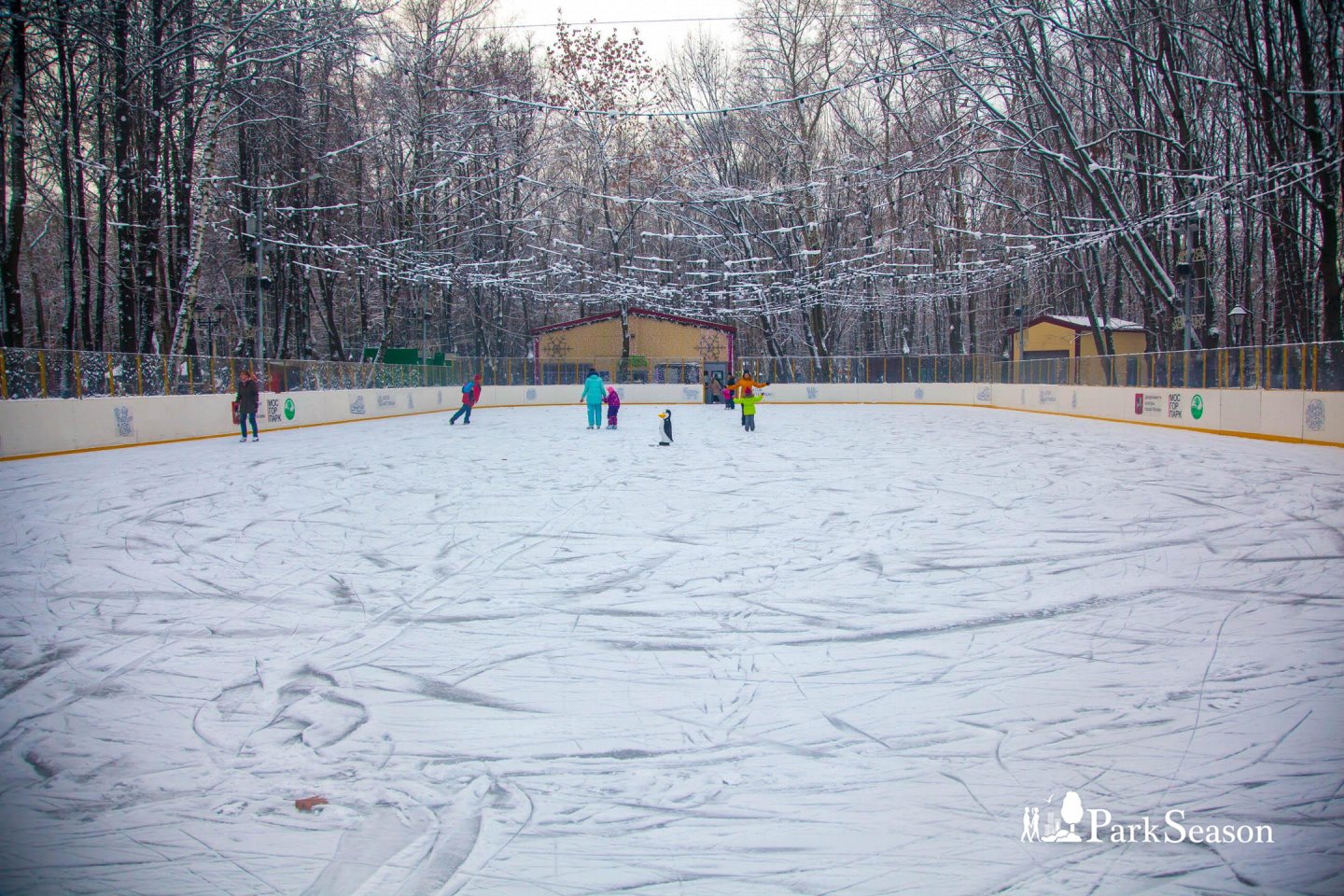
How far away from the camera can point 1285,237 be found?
73.8 feet

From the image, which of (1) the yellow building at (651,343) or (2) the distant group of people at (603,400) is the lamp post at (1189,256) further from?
(1) the yellow building at (651,343)

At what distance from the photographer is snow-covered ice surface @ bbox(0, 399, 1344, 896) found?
2.60 meters

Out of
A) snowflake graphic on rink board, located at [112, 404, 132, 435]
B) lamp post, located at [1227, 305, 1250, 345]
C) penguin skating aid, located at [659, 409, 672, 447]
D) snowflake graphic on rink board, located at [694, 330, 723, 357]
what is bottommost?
penguin skating aid, located at [659, 409, 672, 447]

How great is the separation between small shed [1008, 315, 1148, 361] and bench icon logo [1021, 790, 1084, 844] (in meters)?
41.9

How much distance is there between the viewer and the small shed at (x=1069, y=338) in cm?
4212

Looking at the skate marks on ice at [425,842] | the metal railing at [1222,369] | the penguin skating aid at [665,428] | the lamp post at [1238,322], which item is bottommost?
the skate marks on ice at [425,842]

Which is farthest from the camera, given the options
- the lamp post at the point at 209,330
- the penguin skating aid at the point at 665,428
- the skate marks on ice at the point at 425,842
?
the lamp post at the point at 209,330

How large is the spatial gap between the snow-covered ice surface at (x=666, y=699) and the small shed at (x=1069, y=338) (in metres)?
36.2

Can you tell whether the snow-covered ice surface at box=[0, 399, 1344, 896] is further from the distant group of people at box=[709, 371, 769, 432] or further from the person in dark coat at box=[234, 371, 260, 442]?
the distant group of people at box=[709, 371, 769, 432]

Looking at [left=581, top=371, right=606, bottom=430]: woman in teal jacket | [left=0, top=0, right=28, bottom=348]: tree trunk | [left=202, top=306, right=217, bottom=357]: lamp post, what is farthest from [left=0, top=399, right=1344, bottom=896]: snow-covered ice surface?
[left=202, top=306, right=217, bottom=357]: lamp post

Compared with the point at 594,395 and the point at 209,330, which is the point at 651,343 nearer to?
the point at 209,330

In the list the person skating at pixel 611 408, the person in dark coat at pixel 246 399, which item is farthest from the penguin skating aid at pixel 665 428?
the person in dark coat at pixel 246 399

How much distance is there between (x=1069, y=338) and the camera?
143ft

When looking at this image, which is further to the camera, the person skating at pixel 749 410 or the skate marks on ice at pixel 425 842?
the person skating at pixel 749 410
